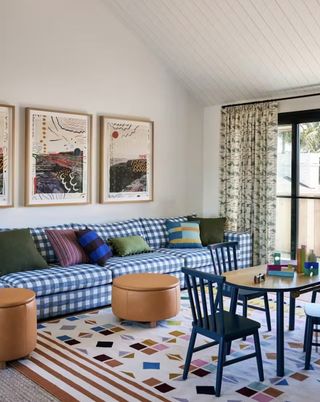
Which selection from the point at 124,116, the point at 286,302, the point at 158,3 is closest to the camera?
the point at 286,302

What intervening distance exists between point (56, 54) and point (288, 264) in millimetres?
3567

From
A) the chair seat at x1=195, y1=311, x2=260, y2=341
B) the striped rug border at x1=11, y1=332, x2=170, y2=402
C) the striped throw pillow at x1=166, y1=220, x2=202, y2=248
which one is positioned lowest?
→ the striped rug border at x1=11, y1=332, x2=170, y2=402

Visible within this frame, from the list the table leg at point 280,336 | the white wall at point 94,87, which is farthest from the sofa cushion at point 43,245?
the table leg at point 280,336

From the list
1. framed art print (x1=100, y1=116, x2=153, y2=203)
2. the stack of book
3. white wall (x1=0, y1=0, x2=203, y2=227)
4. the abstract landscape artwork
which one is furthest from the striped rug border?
framed art print (x1=100, y1=116, x2=153, y2=203)

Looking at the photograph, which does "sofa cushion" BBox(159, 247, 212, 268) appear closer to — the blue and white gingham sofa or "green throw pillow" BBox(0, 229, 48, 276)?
the blue and white gingham sofa

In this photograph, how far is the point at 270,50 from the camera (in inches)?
228

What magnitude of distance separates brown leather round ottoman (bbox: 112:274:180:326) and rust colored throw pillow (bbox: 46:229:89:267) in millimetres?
863

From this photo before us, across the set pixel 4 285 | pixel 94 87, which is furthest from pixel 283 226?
pixel 4 285

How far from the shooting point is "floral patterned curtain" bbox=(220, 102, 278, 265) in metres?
6.58

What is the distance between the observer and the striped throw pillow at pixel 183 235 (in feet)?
21.0

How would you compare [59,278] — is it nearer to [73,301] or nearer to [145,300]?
[73,301]

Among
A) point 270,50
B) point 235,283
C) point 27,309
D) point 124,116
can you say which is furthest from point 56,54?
point 235,283

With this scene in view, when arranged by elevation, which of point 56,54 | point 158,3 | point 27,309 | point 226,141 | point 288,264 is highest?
point 158,3

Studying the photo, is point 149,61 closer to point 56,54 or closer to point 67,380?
point 56,54
